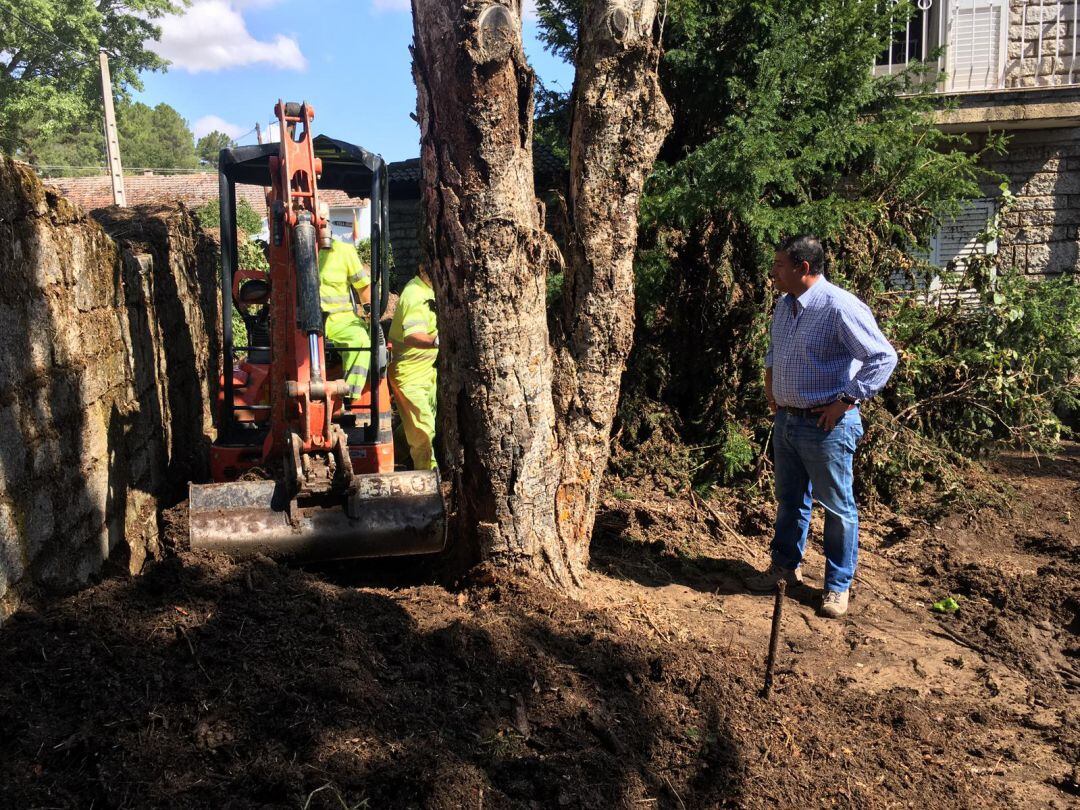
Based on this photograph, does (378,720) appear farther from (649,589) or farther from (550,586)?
(649,589)

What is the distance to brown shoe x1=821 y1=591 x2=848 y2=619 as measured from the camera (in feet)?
15.0

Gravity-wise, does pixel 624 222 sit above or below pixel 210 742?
above

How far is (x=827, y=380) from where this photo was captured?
448cm

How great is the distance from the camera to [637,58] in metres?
3.91

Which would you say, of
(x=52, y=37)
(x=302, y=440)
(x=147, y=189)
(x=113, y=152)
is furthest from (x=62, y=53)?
(x=302, y=440)

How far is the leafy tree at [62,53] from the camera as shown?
29.1 metres

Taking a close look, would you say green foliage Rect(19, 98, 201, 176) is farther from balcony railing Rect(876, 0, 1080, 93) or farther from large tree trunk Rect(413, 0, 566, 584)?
large tree trunk Rect(413, 0, 566, 584)

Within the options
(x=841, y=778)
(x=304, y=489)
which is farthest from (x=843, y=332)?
(x=304, y=489)

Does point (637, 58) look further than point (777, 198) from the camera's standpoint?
No

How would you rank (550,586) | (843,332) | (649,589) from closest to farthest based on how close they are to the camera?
(550,586) < (843,332) < (649,589)

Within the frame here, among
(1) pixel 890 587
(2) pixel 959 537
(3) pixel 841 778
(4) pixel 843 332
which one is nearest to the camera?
(3) pixel 841 778

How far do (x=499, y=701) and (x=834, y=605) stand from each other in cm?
247

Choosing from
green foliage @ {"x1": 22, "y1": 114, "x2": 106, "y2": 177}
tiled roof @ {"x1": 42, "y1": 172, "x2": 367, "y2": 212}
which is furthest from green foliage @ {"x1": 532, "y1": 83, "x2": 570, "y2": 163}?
green foliage @ {"x1": 22, "y1": 114, "x2": 106, "y2": 177}

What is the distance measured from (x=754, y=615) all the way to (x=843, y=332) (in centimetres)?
162
